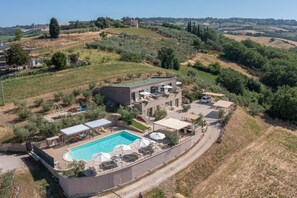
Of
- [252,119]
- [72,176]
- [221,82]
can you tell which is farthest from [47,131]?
[221,82]

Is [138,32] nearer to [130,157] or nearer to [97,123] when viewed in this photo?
[97,123]

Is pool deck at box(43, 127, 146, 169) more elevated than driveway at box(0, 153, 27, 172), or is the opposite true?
pool deck at box(43, 127, 146, 169)

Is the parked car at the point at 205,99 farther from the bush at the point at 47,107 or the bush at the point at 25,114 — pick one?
the bush at the point at 25,114

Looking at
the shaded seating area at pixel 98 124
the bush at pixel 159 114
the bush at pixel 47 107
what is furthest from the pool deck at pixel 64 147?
the bush at pixel 47 107

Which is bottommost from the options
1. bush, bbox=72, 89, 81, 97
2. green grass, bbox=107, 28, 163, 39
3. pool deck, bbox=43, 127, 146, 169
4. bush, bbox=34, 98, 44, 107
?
pool deck, bbox=43, 127, 146, 169

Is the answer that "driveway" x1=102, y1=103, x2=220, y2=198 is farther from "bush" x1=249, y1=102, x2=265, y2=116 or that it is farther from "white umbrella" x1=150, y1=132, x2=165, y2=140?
"bush" x1=249, y1=102, x2=265, y2=116

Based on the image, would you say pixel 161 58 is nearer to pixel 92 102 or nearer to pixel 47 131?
pixel 92 102

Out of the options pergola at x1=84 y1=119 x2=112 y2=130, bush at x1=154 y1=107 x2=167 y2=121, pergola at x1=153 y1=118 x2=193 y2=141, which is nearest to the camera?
pergola at x1=153 y1=118 x2=193 y2=141

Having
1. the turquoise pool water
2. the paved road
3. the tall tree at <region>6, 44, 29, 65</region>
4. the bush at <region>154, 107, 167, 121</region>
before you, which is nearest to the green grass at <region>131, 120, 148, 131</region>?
the turquoise pool water
